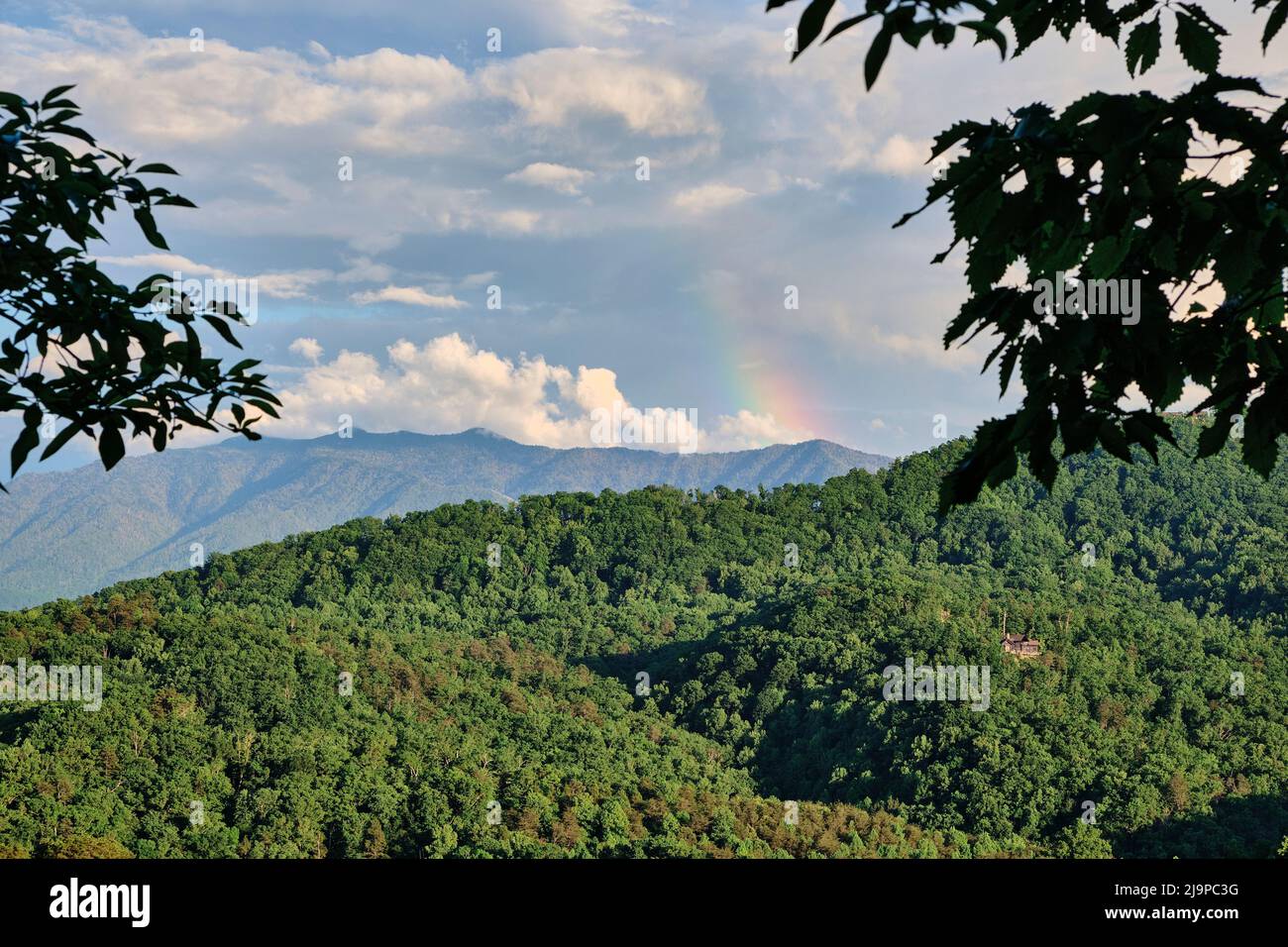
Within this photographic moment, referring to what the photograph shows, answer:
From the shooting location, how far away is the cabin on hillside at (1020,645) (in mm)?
45531

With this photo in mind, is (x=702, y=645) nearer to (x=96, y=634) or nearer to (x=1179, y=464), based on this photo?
(x=96, y=634)

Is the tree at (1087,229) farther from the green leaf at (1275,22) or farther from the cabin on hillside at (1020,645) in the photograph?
the cabin on hillside at (1020,645)

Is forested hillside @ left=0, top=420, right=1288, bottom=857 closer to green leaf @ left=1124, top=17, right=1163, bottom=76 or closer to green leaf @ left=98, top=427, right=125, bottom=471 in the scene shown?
green leaf @ left=1124, top=17, right=1163, bottom=76

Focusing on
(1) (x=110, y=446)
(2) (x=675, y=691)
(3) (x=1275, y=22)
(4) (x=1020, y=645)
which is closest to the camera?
(3) (x=1275, y=22)

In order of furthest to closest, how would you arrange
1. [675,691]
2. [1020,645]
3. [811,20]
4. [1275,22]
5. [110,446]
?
[675,691], [1020,645], [110,446], [1275,22], [811,20]

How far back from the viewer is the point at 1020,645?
151ft

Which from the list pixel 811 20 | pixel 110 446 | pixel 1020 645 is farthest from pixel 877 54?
pixel 1020 645

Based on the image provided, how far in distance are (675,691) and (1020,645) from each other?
1536 centimetres

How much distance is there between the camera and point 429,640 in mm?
51719

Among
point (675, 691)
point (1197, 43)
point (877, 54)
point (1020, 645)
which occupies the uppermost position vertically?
point (1197, 43)

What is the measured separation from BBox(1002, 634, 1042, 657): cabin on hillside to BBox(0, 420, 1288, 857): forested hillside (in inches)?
21.1

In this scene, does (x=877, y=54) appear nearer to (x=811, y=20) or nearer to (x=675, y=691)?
(x=811, y=20)

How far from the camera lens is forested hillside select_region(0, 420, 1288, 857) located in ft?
97.7

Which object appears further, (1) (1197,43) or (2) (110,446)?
(2) (110,446)
